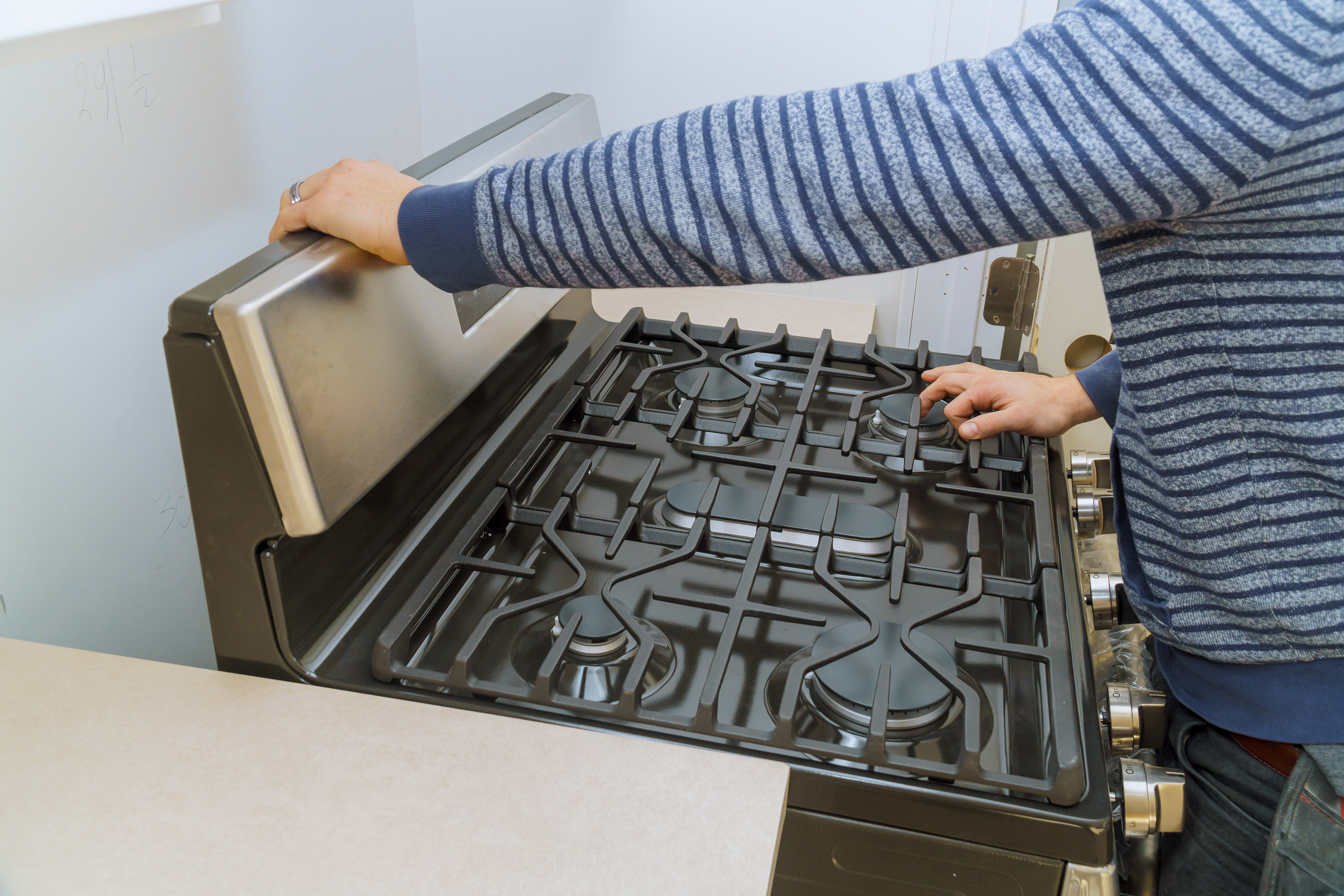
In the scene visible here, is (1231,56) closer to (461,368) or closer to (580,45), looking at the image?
(461,368)

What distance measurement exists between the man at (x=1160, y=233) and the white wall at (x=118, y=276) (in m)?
→ 0.28

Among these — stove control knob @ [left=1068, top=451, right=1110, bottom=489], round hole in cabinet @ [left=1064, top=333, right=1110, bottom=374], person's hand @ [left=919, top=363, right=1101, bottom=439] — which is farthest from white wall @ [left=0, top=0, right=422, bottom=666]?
round hole in cabinet @ [left=1064, top=333, right=1110, bottom=374]

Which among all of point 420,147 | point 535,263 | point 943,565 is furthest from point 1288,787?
point 420,147

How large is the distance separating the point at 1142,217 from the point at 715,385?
0.56m

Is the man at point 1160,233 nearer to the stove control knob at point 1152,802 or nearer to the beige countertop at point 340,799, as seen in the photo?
the stove control knob at point 1152,802

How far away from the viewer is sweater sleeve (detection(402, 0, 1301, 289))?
487mm

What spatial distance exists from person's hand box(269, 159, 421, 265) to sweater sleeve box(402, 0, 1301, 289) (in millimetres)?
35

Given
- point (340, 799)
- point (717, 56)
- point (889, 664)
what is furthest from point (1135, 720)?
point (717, 56)

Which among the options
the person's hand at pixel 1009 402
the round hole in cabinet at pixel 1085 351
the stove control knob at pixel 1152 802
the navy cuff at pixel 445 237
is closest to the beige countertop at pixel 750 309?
the round hole in cabinet at pixel 1085 351

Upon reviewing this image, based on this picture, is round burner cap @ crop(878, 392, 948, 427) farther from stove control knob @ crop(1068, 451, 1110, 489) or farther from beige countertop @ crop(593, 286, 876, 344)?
beige countertop @ crop(593, 286, 876, 344)

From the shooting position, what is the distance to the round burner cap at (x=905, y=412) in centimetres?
100

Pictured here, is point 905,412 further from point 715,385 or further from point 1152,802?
point 1152,802

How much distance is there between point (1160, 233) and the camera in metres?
0.60

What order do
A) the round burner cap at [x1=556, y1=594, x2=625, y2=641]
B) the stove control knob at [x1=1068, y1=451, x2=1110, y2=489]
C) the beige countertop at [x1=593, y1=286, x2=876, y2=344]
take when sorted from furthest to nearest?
the beige countertop at [x1=593, y1=286, x2=876, y2=344]
the stove control knob at [x1=1068, y1=451, x2=1110, y2=489]
the round burner cap at [x1=556, y1=594, x2=625, y2=641]
